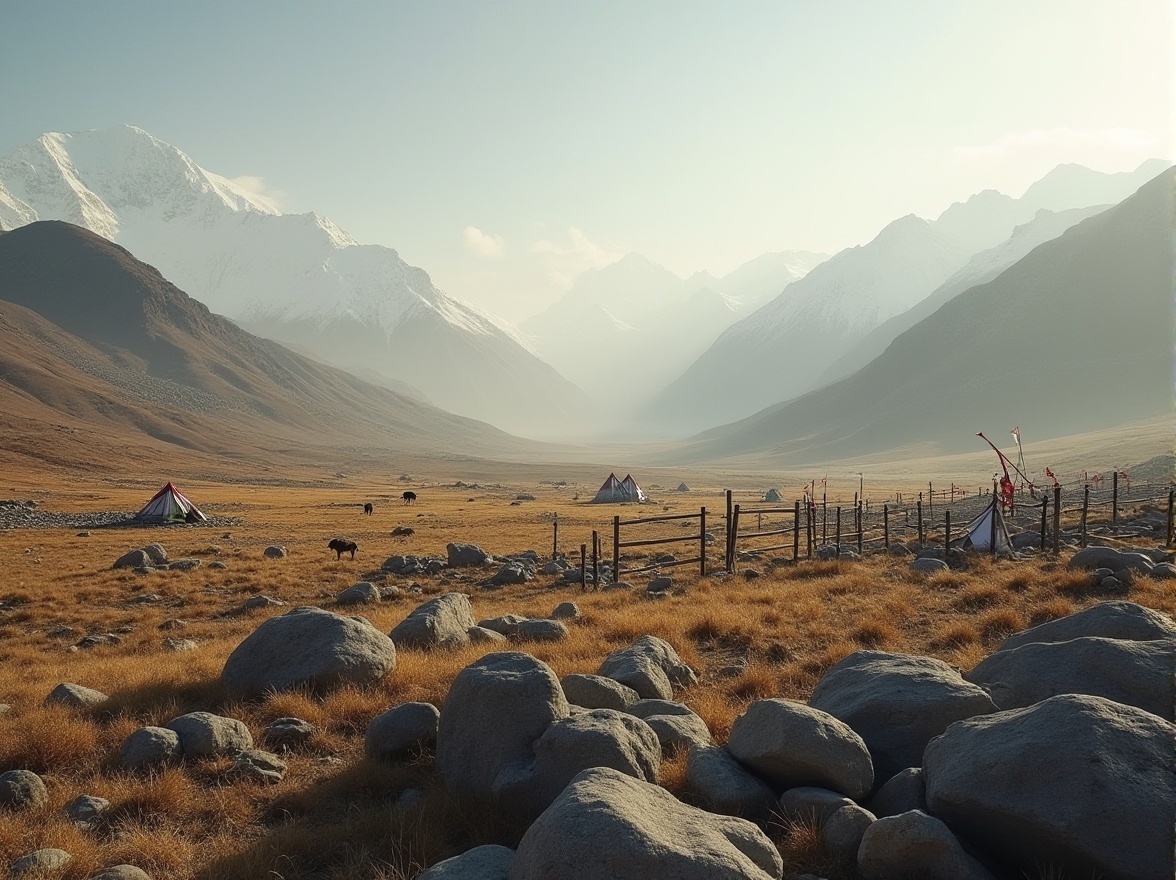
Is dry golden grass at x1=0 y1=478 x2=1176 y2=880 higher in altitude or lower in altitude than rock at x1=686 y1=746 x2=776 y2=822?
lower

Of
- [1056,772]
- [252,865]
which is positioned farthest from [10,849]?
[1056,772]

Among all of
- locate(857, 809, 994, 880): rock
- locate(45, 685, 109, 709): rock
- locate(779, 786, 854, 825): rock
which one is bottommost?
locate(45, 685, 109, 709): rock

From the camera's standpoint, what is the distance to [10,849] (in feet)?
18.4

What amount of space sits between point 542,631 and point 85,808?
731cm

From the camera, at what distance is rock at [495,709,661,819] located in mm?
5656

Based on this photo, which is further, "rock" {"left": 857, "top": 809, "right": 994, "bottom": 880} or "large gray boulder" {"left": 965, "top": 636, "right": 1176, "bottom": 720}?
"large gray boulder" {"left": 965, "top": 636, "right": 1176, "bottom": 720}

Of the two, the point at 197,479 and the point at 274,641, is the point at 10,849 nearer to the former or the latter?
the point at 274,641

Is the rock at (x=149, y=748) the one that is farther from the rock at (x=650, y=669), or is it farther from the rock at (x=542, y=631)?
the rock at (x=542, y=631)

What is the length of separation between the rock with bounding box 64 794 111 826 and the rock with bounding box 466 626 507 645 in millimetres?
6167

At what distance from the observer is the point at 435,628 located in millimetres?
11945

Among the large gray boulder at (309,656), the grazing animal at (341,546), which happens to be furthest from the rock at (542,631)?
the grazing animal at (341,546)

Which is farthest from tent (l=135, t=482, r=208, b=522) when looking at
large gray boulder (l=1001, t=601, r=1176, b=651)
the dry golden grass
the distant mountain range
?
the distant mountain range

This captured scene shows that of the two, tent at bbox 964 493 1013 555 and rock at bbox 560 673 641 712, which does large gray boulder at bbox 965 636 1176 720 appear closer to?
rock at bbox 560 673 641 712

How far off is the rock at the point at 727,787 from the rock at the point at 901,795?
832mm
